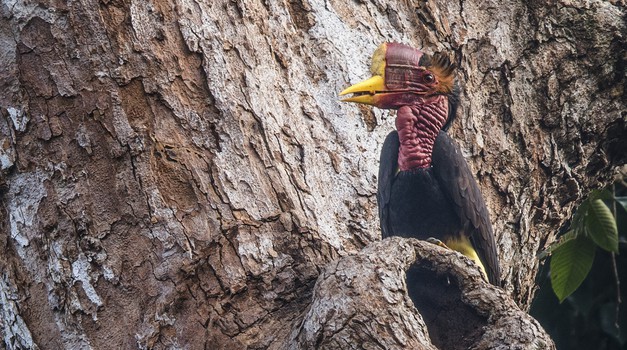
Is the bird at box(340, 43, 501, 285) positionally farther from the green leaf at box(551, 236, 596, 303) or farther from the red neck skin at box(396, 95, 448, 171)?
the green leaf at box(551, 236, 596, 303)

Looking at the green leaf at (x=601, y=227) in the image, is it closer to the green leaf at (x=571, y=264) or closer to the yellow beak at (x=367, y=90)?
the green leaf at (x=571, y=264)

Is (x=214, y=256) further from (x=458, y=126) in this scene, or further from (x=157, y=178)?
(x=458, y=126)

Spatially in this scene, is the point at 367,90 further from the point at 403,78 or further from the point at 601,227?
the point at 601,227

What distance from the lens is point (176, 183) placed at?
2008 mm

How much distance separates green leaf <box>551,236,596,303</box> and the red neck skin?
531 mm

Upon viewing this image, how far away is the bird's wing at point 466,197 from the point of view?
2.54 metres

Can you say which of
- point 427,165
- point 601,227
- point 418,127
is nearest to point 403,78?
point 418,127

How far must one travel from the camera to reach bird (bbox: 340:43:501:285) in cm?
251

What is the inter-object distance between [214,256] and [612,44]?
1598mm

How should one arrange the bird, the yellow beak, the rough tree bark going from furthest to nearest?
the bird, the yellow beak, the rough tree bark

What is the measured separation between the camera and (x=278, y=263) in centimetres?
200

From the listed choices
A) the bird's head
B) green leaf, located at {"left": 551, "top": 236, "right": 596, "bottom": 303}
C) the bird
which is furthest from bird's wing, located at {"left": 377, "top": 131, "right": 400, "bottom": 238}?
green leaf, located at {"left": 551, "top": 236, "right": 596, "bottom": 303}

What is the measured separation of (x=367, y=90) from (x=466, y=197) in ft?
1.60

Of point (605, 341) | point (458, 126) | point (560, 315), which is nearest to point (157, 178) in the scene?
point (458, 126)
